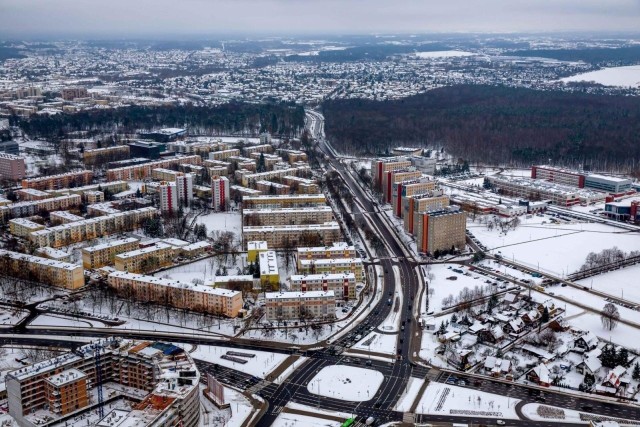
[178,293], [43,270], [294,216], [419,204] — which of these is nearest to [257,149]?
[294,216]

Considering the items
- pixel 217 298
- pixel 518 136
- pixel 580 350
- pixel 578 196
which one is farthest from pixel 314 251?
pixel 518 136

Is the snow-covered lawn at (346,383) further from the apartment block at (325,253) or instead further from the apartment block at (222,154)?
the apartment block at (222,154)

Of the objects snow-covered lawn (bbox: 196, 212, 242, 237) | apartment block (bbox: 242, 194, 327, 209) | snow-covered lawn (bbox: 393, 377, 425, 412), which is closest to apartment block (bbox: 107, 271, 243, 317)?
snow-covered lawn (bbox: 393, 377, 425, 412)

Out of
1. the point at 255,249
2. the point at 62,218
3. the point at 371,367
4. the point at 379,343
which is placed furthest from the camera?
the point at 62,218

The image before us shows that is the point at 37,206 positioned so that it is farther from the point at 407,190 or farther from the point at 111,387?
the point at 111,387

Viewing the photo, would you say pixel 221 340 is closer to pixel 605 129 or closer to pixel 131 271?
pixel 131 271

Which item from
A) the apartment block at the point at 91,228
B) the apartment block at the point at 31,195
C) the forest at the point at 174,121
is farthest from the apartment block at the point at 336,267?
the forest at the point at 174,121
